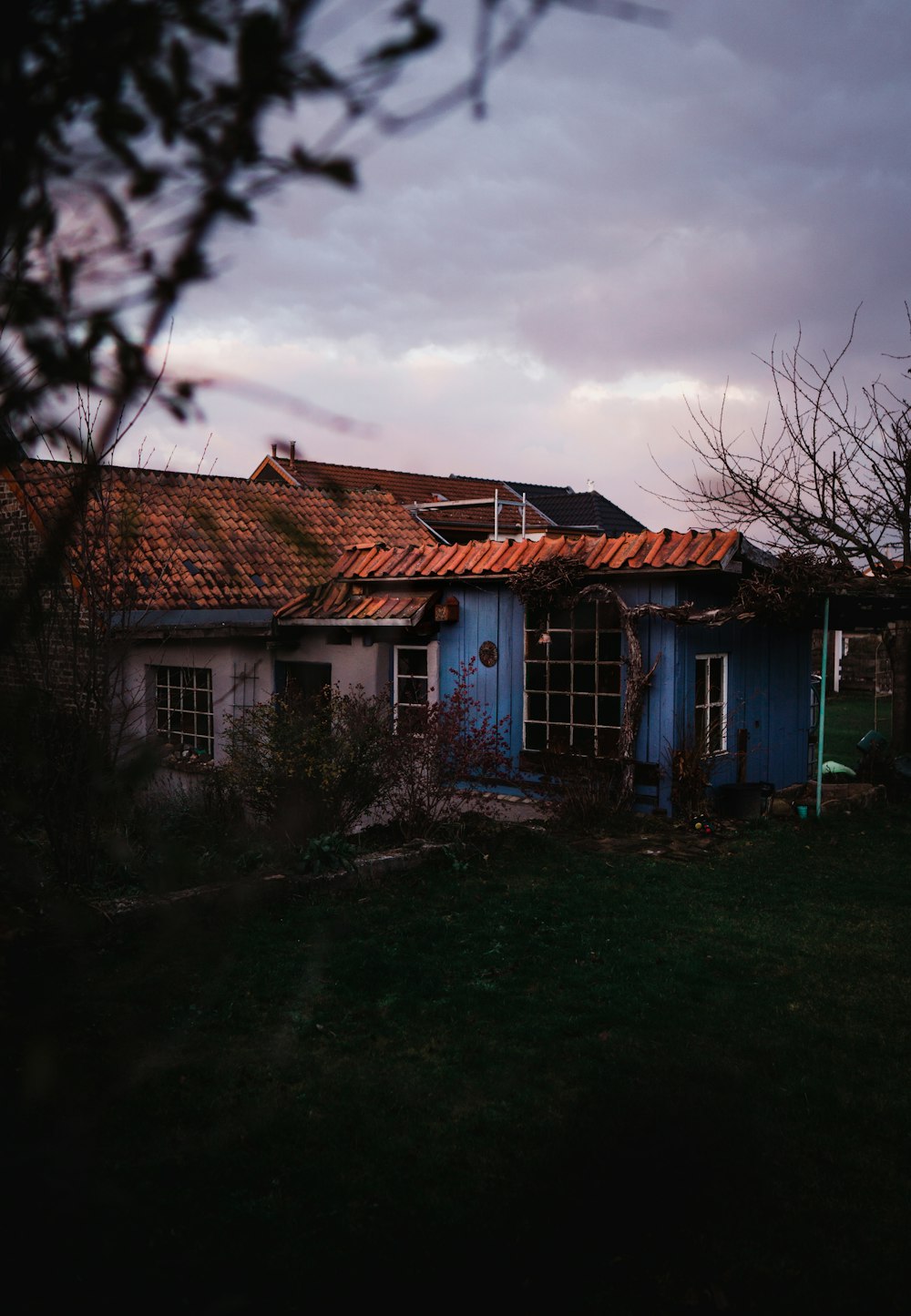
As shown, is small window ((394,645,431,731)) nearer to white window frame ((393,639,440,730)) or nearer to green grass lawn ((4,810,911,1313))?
white window frame ((393,639,440,730))

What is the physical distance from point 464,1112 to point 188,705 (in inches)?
396

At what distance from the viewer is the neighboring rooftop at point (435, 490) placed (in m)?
27.6

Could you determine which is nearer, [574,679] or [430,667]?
[574,679]

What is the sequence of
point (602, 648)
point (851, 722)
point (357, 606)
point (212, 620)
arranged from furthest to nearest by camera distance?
point (851, 722)
point (212, 620)
point (357, 606)
point (602, 648)

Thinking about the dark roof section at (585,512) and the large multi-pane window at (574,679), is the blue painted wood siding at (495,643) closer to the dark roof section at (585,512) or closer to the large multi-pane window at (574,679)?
the large multi-pane window at (574,679)

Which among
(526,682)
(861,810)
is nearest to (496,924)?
(526,682)

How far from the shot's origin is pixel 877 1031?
495 cm

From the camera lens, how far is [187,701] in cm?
1323

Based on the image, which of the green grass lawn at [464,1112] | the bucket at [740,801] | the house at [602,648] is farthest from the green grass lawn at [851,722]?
the green grass lawn at [464,1112]

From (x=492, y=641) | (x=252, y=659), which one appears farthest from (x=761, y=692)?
(x=252, y=659)

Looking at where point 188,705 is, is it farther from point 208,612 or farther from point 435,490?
point 435,490

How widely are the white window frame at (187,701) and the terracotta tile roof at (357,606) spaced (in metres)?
1.62

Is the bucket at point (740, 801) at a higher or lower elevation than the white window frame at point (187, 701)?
lower

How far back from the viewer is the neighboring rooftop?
90.4 feet
